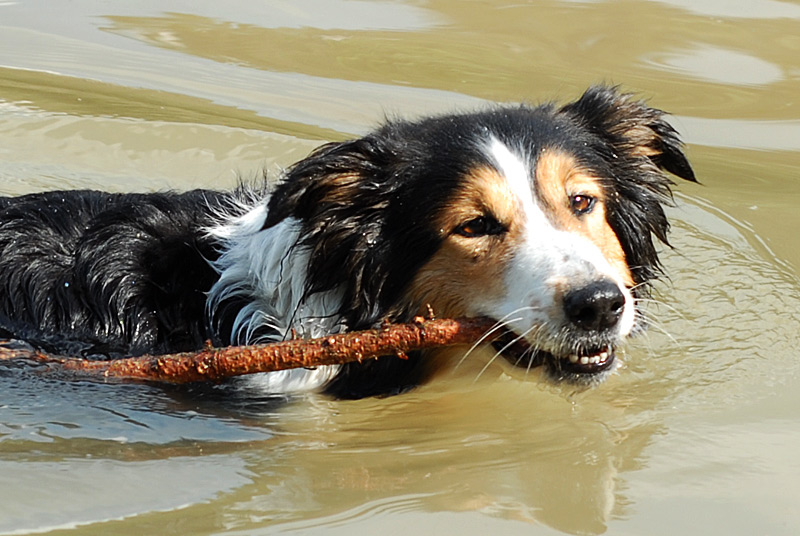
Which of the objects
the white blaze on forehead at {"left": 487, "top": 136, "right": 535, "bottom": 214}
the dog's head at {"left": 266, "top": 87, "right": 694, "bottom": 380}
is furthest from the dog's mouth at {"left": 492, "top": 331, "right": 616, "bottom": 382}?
the white blaze on forehead at {"left": 487, "top": 136, "right": 535, "bottom": 214}

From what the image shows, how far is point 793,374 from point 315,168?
2197 mm

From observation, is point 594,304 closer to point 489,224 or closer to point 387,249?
point 489,224

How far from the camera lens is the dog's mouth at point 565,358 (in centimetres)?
406

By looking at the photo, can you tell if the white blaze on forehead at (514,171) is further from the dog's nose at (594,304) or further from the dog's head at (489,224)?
the dog's nose at (594,304)

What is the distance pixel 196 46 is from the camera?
898cm

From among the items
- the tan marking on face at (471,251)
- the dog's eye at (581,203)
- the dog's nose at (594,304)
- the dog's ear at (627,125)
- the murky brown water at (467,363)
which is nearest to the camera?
the murky brown water at (467,363)

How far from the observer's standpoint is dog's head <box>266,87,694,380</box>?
3.93m

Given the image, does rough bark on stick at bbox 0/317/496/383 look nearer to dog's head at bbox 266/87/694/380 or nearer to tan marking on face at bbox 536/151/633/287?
dog's head at bbox 266/87/694/380

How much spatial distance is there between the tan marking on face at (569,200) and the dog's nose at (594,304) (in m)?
0.34

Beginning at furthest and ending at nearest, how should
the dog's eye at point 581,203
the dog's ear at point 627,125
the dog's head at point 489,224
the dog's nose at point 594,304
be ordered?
the dog's ear at point 627,125
the dog's eye at point 581,203
the dog's head at point 489,224
the dog's nose at point 594,304

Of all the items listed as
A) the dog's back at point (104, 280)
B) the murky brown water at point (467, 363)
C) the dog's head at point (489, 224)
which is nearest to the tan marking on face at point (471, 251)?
the dog's head at point (489, 224)

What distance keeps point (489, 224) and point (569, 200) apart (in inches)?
12.8

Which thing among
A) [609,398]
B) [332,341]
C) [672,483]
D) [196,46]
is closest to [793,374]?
[609,398]

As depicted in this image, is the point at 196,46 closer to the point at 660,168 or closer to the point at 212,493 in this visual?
the point at 660,168
